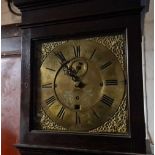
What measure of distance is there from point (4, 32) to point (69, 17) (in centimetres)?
54

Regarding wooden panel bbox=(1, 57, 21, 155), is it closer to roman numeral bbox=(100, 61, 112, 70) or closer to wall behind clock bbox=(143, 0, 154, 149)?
roman numeral bbox=(100, 61, 112, 70)

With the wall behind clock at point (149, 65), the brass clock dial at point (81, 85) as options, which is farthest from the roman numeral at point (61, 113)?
the wall behind clock at point (149, 65)

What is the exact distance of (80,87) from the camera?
1.11 metres

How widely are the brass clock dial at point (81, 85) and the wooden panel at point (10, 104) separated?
38cm

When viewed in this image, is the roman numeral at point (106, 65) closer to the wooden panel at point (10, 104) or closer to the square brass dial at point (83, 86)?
the square brass dial at point (83, 86)

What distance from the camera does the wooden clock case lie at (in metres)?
1.02

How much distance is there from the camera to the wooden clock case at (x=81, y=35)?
40.0 inches

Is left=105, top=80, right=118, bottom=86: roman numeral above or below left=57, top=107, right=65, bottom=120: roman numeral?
above

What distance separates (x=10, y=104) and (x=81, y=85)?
57 cm

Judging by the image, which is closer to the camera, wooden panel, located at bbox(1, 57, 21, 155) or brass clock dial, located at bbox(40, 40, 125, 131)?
brass clock dial, located at bbox(40, 40, 125, 131)

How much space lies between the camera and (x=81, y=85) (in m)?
1.11

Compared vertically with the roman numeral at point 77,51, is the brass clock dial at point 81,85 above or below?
below

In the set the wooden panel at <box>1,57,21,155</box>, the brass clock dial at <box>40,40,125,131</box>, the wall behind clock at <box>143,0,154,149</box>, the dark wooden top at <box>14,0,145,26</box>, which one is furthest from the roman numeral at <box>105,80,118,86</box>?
the wooden panel at <box>1,57,21,155</box>

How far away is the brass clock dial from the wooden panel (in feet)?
1.23
